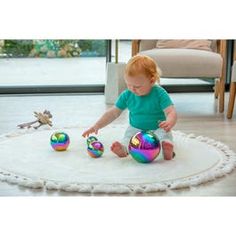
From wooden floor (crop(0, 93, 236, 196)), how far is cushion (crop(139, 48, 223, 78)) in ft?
0.69

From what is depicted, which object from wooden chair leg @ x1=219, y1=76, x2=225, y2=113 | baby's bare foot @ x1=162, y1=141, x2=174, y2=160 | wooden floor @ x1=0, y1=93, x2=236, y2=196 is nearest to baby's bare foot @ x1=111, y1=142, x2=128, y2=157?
baby's bare foot @ x1=162, y1=141, x2=174, y2=160

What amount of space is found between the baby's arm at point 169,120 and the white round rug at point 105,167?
0.36ft

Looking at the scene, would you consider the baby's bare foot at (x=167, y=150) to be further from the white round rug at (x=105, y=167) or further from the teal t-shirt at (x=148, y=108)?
the teal t-shirt at (x=148, y=108)

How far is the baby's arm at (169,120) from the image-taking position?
4.82 ft

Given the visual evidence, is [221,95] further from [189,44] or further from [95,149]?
[95,149]

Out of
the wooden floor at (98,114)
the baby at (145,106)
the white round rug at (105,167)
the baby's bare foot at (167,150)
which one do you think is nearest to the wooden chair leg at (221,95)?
the wooden floor at (98,114)

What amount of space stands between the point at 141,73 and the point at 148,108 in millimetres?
152

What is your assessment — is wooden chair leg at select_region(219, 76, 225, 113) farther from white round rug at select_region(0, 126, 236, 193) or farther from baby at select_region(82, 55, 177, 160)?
baby at select_region(82, 55, 177, 160)

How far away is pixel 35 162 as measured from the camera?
145 centimetres

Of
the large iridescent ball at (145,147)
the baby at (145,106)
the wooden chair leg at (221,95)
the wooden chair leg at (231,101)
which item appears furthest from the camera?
the wooden chair leg at (221,95)

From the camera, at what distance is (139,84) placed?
5.02ft

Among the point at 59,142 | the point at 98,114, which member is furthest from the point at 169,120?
the point at 98,114

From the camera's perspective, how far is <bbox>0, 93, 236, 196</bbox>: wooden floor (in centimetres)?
124
